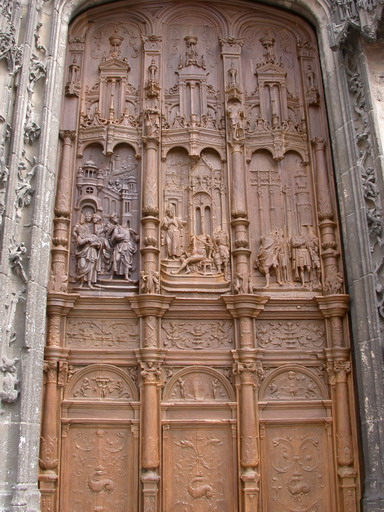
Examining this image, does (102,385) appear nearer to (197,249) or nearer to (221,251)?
(197,249)

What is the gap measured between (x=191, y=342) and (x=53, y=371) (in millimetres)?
2126

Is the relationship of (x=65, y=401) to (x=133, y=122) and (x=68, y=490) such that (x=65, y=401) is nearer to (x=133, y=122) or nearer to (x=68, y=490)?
(x=68, y=490)

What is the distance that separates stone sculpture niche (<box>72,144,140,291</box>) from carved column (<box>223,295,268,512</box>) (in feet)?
5.79

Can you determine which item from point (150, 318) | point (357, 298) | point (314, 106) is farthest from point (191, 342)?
point (314, 106)

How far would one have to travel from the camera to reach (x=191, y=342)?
9.80m

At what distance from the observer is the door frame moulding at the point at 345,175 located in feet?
29.3

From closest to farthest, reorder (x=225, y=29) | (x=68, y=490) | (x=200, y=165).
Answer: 1. (x=68, y=490)
2. (x=200, y=165)
3. (x=225, y=29)

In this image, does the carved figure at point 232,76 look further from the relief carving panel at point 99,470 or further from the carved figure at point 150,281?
the relief carving panel at point 99,470

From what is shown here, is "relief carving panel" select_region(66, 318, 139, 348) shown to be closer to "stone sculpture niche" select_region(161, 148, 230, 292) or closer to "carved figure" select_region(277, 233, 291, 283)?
"stone sculpture niche" select_region(161, 148, 230, 292)

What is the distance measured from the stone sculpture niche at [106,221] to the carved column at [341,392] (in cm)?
316

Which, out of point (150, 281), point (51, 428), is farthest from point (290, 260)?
point (51, 428)

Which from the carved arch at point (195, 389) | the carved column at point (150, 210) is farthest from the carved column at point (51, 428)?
the carved column at point (150, 210)

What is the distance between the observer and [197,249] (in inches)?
404

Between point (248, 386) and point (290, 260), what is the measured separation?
7.31 feet
